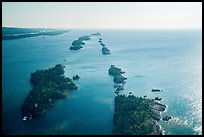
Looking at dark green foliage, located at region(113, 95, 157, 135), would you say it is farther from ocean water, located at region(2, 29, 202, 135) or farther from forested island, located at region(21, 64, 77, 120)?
forested island, located at region(21, 64, 77, 120)

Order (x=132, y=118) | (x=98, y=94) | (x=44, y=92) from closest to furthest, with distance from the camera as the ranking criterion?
(x=132, y=118) → (x=44, y=92) → (x=98, y=94)

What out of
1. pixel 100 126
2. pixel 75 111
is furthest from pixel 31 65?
→ pixel 100 126

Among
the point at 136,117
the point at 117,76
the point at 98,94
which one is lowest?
the point at 98,94

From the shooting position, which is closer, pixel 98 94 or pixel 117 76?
pixel 98 94

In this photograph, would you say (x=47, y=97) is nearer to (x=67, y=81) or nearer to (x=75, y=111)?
(x=75, y=111)

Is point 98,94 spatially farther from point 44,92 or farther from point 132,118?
point 132,118

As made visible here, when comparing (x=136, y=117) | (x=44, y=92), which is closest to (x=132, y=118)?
(x=136, y=117)

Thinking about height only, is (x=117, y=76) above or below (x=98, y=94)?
above

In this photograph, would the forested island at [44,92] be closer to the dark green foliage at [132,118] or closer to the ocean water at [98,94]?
the ocean water at [98,94]
